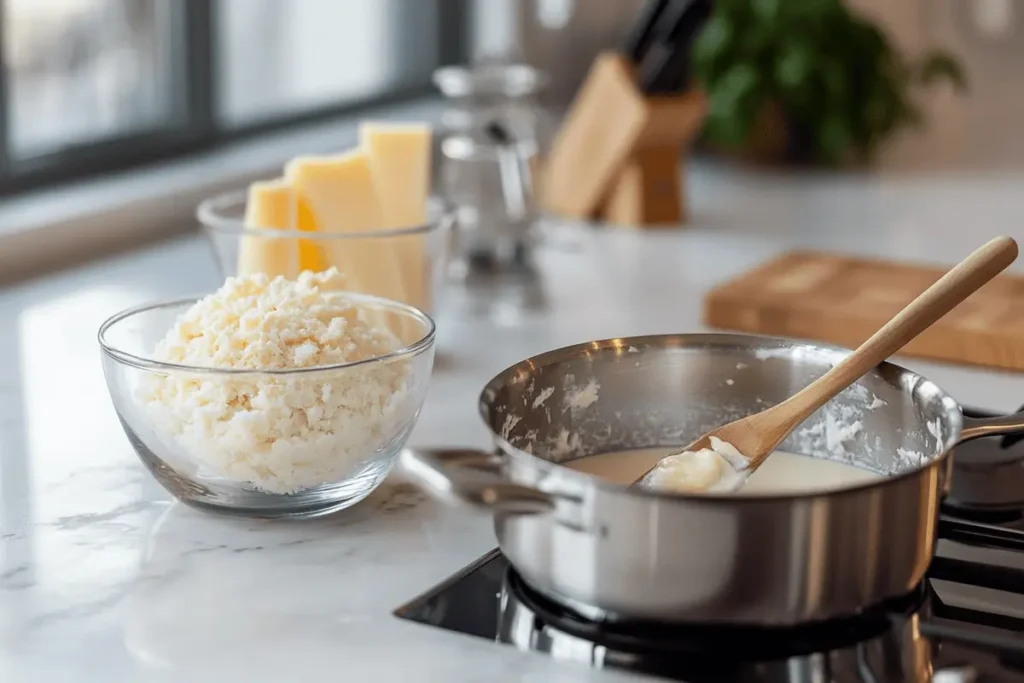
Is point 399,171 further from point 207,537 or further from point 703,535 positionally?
point 703,535

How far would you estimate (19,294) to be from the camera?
132 cm

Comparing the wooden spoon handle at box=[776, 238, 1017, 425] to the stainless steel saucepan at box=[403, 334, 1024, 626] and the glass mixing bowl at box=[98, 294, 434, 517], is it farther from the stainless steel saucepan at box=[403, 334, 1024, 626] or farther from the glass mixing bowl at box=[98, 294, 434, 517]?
the glass mixing bowl at box=[98, 294, 434, 517]

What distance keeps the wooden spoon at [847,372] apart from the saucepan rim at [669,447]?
0.03 m

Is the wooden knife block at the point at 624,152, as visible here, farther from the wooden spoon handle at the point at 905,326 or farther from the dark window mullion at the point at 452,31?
the wooden spoon handle at the point at 905,326

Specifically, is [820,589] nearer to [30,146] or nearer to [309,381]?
[309,381]

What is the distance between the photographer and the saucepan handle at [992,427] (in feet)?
2.42

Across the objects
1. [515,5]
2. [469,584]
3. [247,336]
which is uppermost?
[515,5]

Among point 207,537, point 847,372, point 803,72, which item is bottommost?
point 207,537

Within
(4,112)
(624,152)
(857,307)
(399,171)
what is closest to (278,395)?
(399,171)

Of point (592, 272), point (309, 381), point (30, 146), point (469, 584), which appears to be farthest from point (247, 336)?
point (30, 146)

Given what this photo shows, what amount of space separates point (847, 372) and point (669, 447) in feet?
0.48

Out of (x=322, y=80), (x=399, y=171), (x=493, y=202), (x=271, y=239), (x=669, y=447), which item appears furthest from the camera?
(x=322, y=80)

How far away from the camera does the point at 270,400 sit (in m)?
0.76

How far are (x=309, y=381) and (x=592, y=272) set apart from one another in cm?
78
